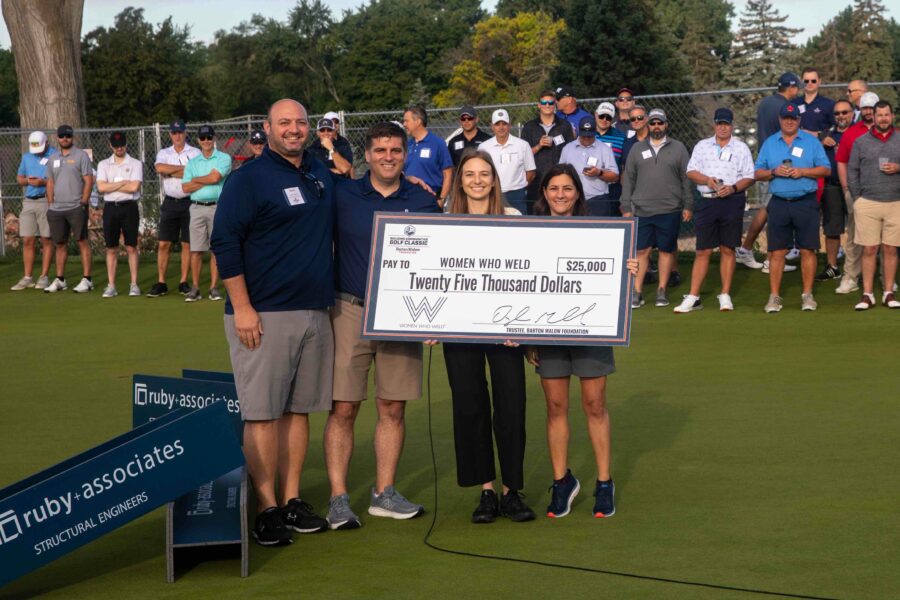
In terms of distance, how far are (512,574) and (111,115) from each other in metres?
66.2

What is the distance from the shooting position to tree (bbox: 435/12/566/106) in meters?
92.7

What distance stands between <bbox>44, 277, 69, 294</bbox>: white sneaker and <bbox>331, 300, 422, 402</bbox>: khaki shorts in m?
13.1

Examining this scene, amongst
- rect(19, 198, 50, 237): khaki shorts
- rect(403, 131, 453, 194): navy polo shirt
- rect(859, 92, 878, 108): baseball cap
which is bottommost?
rect(19, 198, 50, 237): khaki shorts

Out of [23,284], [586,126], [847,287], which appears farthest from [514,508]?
[23,284]

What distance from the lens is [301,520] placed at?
21.5 feet

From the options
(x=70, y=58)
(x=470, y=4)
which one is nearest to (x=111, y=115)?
(x=70, y=58)

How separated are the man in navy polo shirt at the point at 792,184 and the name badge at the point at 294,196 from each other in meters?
9.12

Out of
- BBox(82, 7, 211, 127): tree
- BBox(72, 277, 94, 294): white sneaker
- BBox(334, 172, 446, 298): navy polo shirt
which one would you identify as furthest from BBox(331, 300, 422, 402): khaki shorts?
BBox(82, 7, 211, 127): tree

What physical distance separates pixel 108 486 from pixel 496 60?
306 ft

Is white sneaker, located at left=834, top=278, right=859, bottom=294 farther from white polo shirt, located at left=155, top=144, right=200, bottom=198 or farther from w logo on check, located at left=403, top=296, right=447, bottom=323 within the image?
w logo on check, located at left=403, top=296, right=447, bottom=323

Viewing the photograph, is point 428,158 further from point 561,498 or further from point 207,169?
point 561,498

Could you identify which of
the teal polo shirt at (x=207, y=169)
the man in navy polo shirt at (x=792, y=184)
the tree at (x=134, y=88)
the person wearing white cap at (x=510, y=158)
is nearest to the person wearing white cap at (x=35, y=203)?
the teal polo shirt at (x=207, y=169)

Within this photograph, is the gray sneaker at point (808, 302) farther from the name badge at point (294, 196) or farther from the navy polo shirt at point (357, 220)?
the name badge at point (294, 196)

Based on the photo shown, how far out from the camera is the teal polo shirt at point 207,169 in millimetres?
16781
